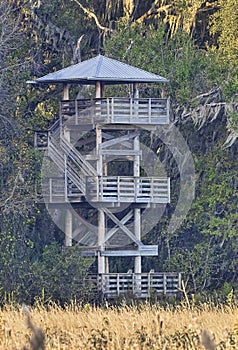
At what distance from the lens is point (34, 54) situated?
34000 millimetres

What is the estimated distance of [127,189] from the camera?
90.8 ft

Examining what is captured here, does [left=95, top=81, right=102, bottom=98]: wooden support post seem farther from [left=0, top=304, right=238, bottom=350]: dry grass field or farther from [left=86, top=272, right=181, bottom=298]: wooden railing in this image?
[left=0, top=304, right=238, bottom=350]: dry grass field

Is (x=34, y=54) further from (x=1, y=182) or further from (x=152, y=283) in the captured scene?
(x=152, y=283)

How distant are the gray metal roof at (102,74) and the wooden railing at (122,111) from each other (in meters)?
0.55

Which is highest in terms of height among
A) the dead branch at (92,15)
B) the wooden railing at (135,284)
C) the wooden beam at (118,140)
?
the dead branch at (92,15)

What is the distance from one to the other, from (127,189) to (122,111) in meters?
2.01

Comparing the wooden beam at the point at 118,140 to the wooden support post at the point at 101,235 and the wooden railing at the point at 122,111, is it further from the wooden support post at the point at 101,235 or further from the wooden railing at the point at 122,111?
the wooden support post at the point at 101,235

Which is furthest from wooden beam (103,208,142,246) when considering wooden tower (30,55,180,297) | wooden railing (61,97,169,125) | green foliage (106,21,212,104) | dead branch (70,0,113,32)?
dead branch (70,0,113,32)

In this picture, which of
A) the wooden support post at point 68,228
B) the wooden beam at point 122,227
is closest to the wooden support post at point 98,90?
the wooden beam at point 122,227

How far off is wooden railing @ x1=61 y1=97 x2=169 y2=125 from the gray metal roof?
55cm

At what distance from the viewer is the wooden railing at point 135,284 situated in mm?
27609

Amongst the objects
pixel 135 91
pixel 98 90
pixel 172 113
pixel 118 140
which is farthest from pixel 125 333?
pixel 172 113

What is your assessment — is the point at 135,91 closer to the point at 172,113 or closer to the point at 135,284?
the point at 172,113

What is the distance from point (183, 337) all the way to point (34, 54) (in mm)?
22127
